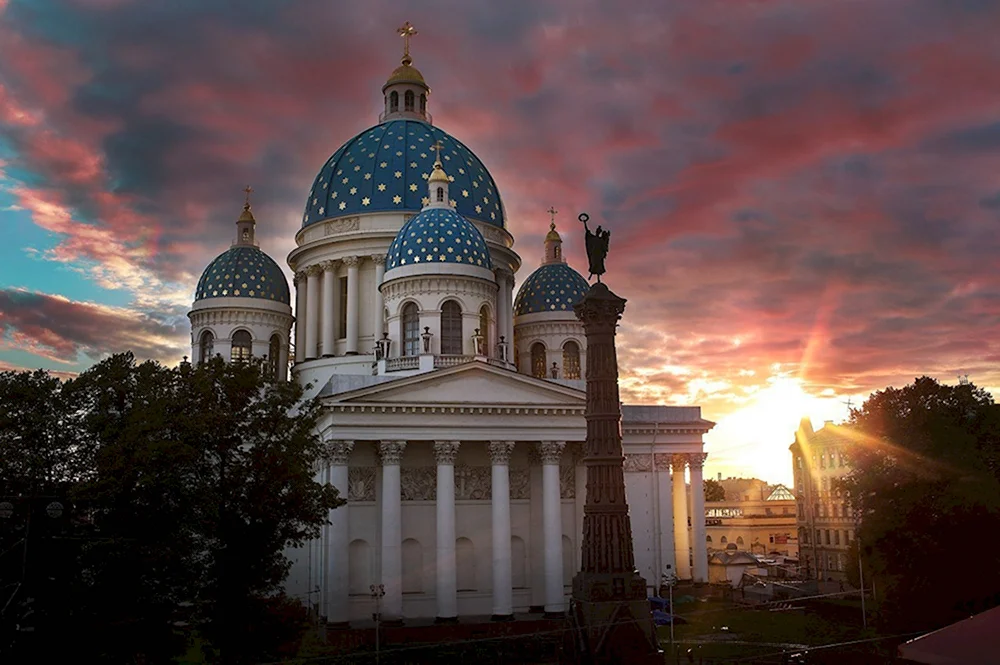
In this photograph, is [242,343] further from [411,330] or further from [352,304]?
[411,330]

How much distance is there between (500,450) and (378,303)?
13365 mm

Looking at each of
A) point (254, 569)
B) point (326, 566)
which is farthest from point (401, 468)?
point (254, 569)

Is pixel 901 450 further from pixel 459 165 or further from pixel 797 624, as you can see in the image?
pixel 459 165

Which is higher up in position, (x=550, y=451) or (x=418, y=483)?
(x=550, y=451)

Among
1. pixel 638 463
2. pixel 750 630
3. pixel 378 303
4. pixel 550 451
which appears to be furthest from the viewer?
pixel 378 303

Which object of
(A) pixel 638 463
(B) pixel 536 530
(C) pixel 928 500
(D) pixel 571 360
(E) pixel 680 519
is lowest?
(B) pixel 536 530

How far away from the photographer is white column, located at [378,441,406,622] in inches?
1494

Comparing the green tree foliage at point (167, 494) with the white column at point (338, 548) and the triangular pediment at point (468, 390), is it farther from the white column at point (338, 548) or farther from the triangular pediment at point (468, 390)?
the triangular pediment at point (468, 390)

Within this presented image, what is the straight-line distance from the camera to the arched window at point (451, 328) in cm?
4522

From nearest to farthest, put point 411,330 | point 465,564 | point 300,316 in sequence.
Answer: point 465,564 < point 411,330 < point 300,316

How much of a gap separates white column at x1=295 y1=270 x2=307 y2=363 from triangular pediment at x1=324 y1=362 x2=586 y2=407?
598 inches

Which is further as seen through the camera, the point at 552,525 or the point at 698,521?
the point at 698,521

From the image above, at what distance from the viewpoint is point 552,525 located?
40.8 m

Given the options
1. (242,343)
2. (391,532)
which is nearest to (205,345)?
(242,343)
